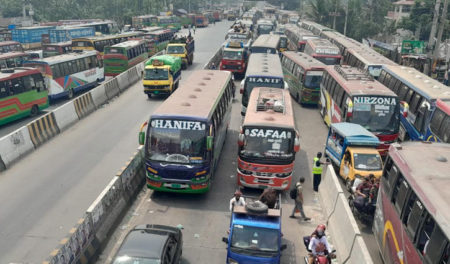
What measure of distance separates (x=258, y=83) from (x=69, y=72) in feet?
47.4

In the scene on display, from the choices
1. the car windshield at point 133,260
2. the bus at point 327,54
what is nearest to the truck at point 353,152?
the car windshield at point 133,260

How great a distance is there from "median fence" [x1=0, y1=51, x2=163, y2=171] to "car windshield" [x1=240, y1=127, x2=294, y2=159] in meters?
10.4

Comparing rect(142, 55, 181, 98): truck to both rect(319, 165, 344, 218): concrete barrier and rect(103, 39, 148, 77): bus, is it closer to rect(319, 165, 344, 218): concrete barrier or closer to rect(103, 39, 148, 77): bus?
rect(103, 39, 148, 77): bus

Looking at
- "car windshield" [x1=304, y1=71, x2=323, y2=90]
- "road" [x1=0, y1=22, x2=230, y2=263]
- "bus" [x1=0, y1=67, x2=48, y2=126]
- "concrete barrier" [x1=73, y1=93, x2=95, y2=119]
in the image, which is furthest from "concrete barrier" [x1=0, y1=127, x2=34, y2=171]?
"car windshield" [x1=304, y1=71, x2=323, y2=90]

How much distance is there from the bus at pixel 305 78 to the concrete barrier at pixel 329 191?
1292cm

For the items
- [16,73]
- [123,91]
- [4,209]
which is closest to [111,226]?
[4,209]

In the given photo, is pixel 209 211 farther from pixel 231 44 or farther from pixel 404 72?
pixel 231 44

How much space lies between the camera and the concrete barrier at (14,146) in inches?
659

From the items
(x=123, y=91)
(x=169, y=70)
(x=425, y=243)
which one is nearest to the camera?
(x=425, y=243)

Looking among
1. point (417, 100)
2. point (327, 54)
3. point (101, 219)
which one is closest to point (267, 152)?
point (101, 219)

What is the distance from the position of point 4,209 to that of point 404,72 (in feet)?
71.1

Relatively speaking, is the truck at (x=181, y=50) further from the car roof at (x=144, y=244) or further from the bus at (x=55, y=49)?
the car roof at (x=144, y=244)

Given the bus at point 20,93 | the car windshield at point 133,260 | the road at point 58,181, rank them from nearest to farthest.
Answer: the car windshield at point 133,260
the road at point 58,181
the bus at point 20,93

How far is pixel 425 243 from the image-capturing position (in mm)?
8164
